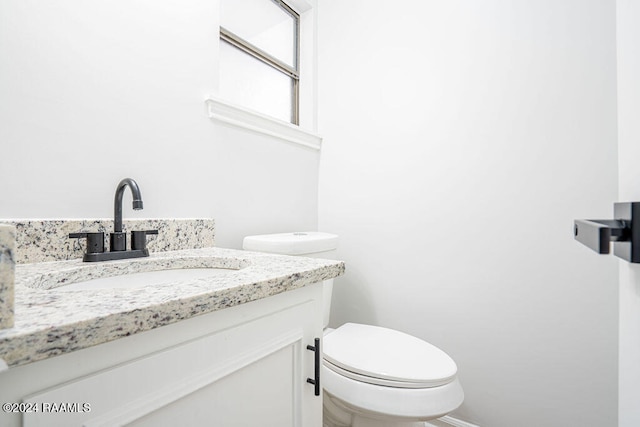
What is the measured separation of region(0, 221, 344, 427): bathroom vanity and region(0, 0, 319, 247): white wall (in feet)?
0.79

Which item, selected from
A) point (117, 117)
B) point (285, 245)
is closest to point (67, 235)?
point (117, 117)

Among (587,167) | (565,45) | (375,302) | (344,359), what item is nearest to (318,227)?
(375,302)

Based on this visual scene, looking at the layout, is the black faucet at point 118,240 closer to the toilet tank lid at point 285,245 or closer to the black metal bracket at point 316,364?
the toilet tank lid at point 285,245

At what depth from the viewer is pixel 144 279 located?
2.41ft

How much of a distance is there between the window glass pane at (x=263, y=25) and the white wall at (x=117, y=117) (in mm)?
274

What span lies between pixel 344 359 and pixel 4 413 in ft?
2.58

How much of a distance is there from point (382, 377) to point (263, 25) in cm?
167

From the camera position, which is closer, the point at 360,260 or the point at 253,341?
the point at 253,341

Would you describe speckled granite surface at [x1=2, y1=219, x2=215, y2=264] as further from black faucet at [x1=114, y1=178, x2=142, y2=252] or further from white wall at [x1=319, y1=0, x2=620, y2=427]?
white wall at [x1=319, y1=0, x2=620, y2=427]

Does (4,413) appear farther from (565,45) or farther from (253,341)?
(565,45)

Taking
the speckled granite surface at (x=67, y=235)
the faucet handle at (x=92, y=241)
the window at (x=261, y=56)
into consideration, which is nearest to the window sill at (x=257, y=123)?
the window at (x=261, y=56)

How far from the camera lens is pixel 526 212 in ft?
3.58

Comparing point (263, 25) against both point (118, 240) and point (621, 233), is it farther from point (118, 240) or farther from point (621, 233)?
point (621, 233)

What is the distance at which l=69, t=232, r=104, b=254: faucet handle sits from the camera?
2.31 ft
